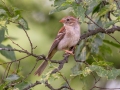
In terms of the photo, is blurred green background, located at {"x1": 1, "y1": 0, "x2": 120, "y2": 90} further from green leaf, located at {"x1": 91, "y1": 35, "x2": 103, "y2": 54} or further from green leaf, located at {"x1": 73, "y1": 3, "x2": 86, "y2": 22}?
green leaf, located at {"x1": 73, "y1": 3, "x2": 86, "y2": 22}

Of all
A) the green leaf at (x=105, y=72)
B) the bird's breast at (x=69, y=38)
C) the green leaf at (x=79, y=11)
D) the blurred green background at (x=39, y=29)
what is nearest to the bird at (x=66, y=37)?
the bird's breast at (x=69, y=38)

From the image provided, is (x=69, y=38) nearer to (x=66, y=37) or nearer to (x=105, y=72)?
(x=66, y=37)

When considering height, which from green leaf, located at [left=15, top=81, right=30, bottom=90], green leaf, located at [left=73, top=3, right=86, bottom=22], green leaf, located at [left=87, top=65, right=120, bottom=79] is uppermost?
green leaf, located at [left=73, top=3, right=86, bottom=22]

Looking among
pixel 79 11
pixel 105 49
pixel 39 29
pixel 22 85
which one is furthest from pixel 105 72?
pixel 39 29

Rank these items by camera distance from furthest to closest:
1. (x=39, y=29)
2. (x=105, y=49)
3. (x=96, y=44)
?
(x=39, y=29)
(x=105, y=49)
(x=96, y=44)

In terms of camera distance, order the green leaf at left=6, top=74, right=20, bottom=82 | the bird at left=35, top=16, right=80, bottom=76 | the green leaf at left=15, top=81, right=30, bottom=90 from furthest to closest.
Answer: the bird at left=35, top=16, right=80, bottom=76 < the green leaf at left=15, top=81, right=30, bottom=90 < the green leaf at left=6, top=74, right=20, bottom=82

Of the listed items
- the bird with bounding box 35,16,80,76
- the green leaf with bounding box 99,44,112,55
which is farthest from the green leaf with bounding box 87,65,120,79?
the bird with bounding box 35,16,80,76

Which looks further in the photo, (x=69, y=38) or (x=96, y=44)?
(x=69, y=38)

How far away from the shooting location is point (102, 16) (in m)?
5.30

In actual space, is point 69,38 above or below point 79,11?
below

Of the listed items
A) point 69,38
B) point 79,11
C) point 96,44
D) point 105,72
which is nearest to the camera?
point 105,72

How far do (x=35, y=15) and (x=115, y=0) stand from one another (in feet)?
14.8

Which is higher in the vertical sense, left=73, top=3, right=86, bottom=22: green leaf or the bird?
left=73, top=3, right=86, bottom=22: green leaf

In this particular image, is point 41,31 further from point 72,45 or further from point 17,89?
point 17,89
